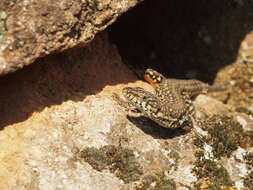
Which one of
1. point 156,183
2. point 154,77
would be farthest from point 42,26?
point 154,77

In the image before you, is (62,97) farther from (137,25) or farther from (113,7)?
(137,25)

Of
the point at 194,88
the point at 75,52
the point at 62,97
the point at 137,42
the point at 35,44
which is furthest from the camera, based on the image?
the point at 137,42

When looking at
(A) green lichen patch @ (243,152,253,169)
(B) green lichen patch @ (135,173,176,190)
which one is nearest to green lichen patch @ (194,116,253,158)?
(A) green lichen patch @ (243,152,253,169)

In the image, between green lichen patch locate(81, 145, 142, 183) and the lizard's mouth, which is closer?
green lichen patch locate(81, 145, 142, 183)

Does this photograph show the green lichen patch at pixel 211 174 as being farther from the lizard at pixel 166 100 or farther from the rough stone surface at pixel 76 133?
the lizard at pixel 166 100

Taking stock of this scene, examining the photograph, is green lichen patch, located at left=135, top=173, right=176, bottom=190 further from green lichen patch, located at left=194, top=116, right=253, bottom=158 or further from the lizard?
green lichen patch, located at left=194, top=116, right=253, bottom=158

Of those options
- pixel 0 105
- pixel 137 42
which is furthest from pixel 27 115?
pixel 137 42

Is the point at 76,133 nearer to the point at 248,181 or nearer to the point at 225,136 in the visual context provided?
the point at 225,136
